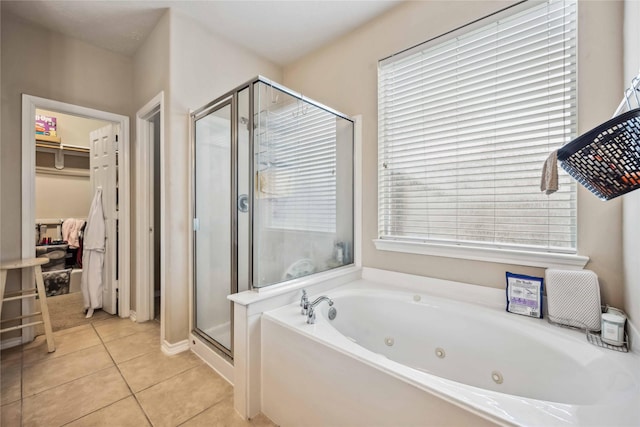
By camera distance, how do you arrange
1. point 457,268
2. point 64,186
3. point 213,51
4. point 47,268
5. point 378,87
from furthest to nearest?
point 64,186, point 47,268, point 213,51, point 378,87, point 457,268

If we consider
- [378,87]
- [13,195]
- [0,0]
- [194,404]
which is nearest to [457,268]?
[378,87]

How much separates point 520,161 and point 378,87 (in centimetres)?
115

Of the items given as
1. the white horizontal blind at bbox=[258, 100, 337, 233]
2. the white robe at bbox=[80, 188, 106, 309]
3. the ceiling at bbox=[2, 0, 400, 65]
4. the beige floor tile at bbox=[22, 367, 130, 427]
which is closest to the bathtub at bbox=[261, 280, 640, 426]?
the white horizontal blind at bbox=[258, 100, 337, 233]

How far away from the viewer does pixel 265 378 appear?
1.42 meters

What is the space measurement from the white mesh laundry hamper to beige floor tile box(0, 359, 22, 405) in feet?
9.81

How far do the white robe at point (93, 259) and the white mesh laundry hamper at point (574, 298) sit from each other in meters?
3.68

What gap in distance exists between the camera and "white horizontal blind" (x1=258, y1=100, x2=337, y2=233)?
180cm

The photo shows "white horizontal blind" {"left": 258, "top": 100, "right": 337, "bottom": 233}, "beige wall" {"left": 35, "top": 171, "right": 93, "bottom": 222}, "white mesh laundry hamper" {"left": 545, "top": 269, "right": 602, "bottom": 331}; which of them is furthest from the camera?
"beige wall" {"left": 35, "top": 171, "right": 93, "bottom": 222}

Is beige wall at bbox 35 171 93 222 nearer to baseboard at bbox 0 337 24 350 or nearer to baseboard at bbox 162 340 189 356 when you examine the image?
baseboard at bbox 0 337 24 350

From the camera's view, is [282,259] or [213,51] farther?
[213,51]

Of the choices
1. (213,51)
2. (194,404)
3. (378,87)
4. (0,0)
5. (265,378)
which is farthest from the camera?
(213,51)

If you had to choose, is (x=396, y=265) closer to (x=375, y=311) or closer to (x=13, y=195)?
(x=375, y=311)

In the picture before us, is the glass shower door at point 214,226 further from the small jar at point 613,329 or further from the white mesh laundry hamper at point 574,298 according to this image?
the small jar at point 613,329

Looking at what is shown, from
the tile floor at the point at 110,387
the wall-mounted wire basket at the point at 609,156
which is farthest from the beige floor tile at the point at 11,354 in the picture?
the wall-mounted wire basket at the point at 609,156
